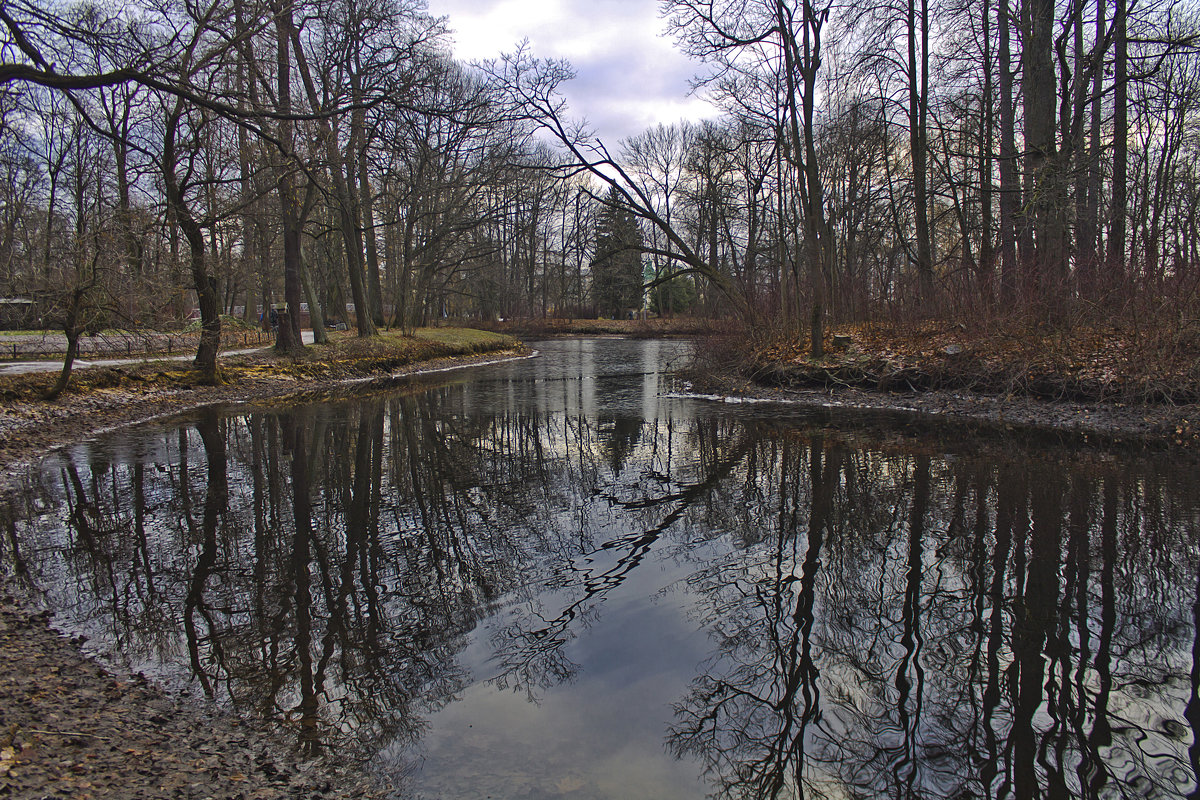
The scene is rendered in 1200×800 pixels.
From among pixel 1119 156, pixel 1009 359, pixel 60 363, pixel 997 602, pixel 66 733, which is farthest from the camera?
A: pixel 60 363

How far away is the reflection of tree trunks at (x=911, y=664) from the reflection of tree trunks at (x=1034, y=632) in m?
0.44

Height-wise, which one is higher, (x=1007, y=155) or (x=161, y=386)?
(x=1007, y=155)

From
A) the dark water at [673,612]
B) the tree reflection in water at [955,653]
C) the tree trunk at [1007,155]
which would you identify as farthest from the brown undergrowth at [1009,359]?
the tree reflection in water at [955,653]

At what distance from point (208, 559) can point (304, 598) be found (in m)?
1.45

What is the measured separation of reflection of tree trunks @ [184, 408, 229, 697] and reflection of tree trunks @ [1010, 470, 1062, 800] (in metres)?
4.29

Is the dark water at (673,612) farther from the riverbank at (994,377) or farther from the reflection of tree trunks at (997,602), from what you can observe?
the riverbank at (994,377)

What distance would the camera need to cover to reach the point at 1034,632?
167 inches

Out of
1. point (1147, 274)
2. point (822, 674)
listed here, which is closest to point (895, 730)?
point (822, 674)

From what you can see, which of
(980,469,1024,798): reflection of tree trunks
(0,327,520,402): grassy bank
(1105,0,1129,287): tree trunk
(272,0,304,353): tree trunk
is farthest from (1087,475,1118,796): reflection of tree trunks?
(272,0,304,353): tree trunk

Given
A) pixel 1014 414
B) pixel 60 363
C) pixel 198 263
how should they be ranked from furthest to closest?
pixel 60 363 → pixel 198 263 → pixel 1014 414

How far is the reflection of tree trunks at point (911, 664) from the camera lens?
3.21 metres

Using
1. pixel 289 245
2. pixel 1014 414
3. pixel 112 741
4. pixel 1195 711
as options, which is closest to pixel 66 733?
pixel 112 741

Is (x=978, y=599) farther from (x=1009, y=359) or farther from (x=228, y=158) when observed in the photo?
(x=228, y=158)

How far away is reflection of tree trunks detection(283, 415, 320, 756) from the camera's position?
3.48 m
